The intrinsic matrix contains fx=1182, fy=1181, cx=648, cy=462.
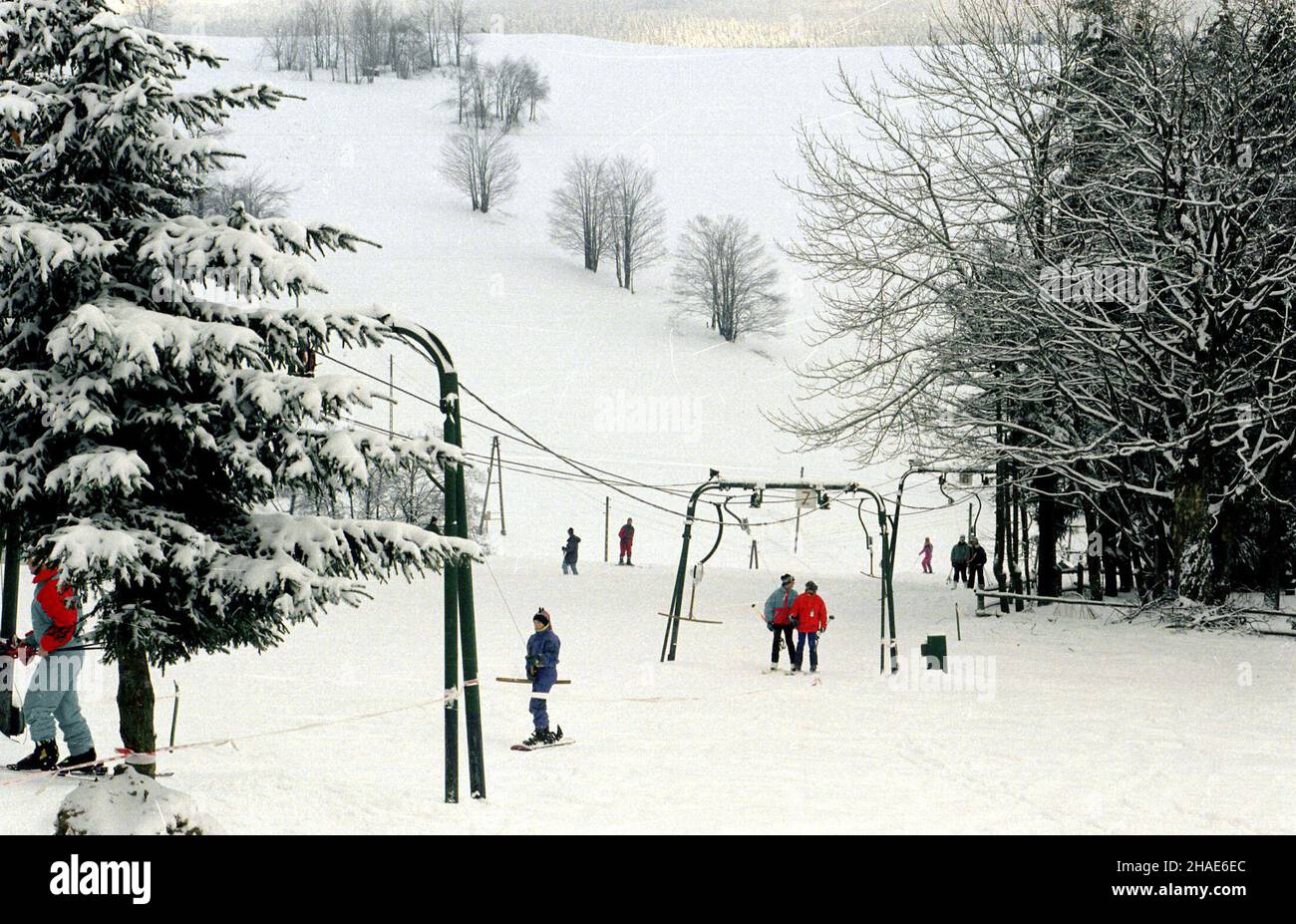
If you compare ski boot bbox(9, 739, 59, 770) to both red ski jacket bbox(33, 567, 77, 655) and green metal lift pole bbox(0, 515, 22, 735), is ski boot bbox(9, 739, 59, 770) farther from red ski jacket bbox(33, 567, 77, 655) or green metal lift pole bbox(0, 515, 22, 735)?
green metal lift pole bbox(0, 515, 22, 735)

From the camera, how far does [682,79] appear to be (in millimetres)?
136375

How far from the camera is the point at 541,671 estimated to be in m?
13.6

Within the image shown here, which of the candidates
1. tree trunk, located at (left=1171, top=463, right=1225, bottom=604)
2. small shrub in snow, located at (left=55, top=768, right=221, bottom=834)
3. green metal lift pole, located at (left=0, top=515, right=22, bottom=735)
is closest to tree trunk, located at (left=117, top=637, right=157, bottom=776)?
small shrub in snow, located at (left=55, top=768, right=221, bottom=834)

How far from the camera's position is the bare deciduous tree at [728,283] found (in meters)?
81.1

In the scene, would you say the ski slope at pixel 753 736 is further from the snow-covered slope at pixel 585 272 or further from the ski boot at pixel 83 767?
the snow-covered slope at pixel 585 272

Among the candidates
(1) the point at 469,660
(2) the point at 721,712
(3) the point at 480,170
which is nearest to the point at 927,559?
(2) the point at 721,712

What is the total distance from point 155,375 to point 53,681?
3193mm

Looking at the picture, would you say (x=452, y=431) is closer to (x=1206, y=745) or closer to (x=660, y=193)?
(x=1206, y=745)

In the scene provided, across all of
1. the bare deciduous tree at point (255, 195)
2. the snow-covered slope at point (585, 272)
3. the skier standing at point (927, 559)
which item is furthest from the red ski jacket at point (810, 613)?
the bare deciduous tree at point (255, 195)

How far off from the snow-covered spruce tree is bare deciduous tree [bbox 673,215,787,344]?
73434mm

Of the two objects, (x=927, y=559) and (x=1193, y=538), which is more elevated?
(x=1193, y=538)

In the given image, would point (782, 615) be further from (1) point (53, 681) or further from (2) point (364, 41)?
(2) point (364, 41)

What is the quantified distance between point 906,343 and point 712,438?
3578 centimetres

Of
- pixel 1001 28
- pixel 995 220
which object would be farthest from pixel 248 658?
pixel 1001 28
